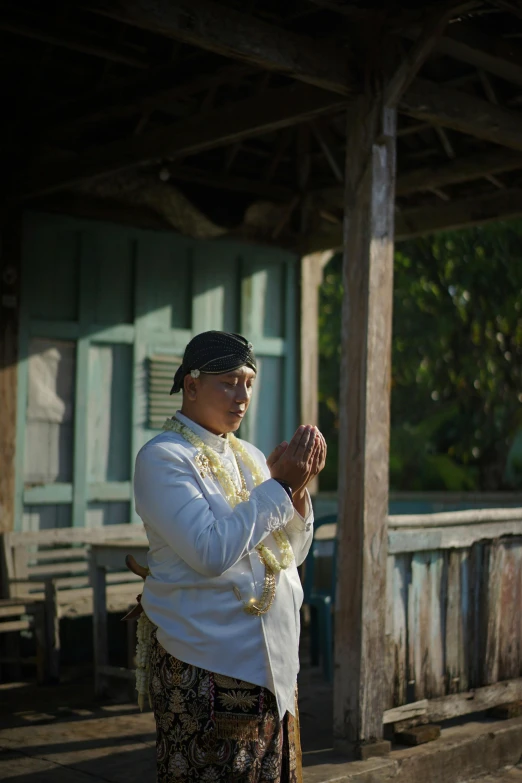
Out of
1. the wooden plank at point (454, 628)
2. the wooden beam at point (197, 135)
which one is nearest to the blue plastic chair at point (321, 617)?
the wooden plank at point (454, 628)

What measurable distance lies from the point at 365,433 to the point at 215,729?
2.30 metres

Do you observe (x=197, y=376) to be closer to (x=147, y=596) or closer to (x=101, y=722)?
(x=147, y=596)

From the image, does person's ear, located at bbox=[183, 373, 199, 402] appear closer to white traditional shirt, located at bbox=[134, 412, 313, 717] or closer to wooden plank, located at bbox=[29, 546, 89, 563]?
white traditional shirt, located at bbox=[134, 412, 313, 717]

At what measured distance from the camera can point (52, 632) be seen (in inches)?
265

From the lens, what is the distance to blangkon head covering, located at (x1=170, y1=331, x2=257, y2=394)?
9.62 ft

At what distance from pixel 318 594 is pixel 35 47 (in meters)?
3.88

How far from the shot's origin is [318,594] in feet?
23.5

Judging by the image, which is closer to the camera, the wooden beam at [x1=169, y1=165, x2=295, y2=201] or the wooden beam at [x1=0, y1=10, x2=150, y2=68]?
the wooden beam at [x1=0, y1=10, x2=150, y2=68]

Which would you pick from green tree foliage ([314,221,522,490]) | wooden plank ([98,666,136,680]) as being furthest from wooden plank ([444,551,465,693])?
green tree foliage ([314,221,522,490])

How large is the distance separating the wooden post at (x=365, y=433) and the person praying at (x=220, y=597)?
1.96 m

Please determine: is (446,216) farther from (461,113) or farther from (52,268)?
(52,268)

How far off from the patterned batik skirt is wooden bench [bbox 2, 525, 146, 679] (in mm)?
3808

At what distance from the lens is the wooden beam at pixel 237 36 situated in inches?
170

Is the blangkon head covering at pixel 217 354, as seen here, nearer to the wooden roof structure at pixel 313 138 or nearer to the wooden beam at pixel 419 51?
the wooden roof structure at pixel 313 138
